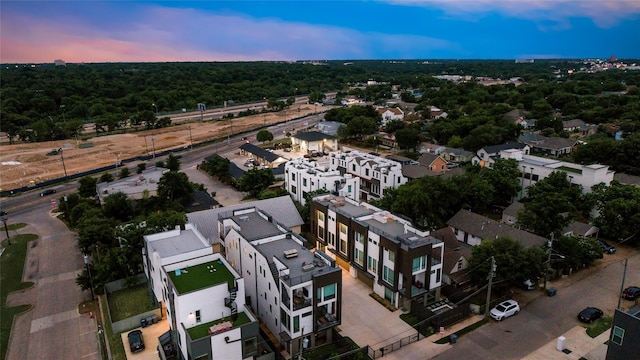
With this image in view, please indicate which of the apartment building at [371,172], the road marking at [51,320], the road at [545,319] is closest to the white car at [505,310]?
the road at [545,319]

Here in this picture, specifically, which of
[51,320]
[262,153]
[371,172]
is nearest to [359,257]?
[371,172]

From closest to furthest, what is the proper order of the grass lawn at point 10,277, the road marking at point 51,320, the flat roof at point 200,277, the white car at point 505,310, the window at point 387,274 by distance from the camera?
the flat roof at point 200,277 → the white car at point 505,310 → the grass lawn at point 10,277 → the road marking at point 51,320 → the window at point 387,274

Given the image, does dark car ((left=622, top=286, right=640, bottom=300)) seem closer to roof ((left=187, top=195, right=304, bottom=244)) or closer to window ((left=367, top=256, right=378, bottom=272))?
window ((left=367, top=256, right=378, bottom=272))

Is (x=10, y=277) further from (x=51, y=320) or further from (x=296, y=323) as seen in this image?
(x=296, y=323)

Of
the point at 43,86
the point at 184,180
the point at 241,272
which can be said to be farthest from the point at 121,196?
the point at 43,86

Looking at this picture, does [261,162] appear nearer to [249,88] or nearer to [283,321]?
[283,321]

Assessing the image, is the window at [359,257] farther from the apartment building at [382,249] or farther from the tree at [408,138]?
the tree at [408,138]

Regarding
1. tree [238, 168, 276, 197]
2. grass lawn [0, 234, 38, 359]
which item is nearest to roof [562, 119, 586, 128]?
tree [238, 168, 276, 197]
